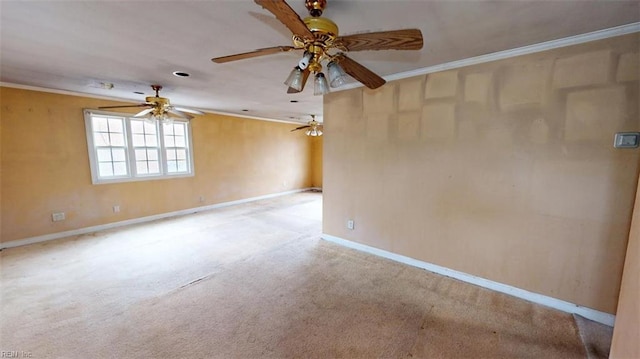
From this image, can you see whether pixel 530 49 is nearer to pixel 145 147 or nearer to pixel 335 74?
pixel 335 74

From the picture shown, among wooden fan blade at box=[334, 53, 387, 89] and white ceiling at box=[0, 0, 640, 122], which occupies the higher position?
white ceiling at box=[0, 0, 640, 122]

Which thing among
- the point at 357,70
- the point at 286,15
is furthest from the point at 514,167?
the point at 286,15

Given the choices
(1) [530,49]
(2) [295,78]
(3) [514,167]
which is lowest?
(3) [514,167]

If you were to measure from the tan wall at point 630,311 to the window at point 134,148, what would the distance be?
6228mm

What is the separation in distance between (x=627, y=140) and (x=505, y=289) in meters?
1.60

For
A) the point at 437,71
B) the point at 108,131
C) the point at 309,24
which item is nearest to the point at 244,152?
the point at 108,131

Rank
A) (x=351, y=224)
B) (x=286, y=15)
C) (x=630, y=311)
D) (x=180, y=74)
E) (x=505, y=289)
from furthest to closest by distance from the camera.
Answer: (x=351, y=224), (x=180, y=74), (x=505, y=289), (x=630, y=311), (x=286, y=15)

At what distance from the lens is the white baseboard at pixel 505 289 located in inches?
84.6

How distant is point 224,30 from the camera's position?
1.93 m

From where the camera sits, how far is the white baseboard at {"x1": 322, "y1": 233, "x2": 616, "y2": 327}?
2148mm

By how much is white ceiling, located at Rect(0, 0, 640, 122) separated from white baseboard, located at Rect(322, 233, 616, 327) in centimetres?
225

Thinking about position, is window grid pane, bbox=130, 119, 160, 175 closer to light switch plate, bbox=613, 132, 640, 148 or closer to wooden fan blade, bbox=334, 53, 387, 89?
wooden fan blade, bbox=334, 53, 387, 89

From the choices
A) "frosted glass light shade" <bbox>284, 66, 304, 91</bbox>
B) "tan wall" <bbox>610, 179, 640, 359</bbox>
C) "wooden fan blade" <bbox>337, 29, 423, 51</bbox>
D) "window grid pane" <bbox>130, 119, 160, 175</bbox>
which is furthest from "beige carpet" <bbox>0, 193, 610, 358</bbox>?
"wooden fan blade" <bbox>337, 29, 423, 51</bbox>

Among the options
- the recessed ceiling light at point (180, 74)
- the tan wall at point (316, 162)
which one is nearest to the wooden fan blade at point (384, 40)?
the recessed ceiling light at point (180, 74)
